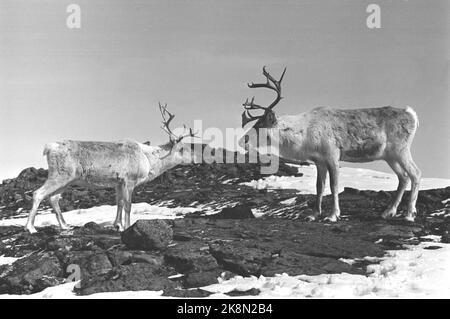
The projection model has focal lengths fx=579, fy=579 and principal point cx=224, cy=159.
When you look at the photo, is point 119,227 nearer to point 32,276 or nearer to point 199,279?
point 32,276

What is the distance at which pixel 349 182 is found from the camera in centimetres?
2236

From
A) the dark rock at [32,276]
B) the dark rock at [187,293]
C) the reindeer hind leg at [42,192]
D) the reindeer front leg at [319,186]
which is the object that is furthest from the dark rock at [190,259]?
the reindeer hind leg at [42,192]

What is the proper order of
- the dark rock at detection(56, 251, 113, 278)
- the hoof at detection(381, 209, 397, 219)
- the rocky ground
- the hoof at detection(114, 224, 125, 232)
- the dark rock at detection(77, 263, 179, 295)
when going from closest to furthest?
the dark rock at detection(77, 263, 179, 295)
the rocky ground
the dark rock at detection(56, 251, 113, 278)
the hoof at detection(381, 209, 397, 219)
the hoof at detection(114, 224, 125, 232)

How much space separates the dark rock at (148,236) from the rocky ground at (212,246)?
22 millimetres

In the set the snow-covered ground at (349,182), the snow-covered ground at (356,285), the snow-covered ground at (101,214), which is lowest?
the snow-covered ground at (101,214)

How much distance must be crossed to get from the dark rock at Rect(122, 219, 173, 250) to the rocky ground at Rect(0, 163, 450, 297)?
0.07 ft

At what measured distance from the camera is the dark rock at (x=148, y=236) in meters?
12.4

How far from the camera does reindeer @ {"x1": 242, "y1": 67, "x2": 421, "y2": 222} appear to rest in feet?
48.3

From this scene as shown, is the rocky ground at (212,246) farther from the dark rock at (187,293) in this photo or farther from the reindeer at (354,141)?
the reindeer at (354,141)

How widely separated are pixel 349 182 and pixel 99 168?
35.7 ft

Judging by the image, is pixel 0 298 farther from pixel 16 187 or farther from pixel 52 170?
pixel 16 187

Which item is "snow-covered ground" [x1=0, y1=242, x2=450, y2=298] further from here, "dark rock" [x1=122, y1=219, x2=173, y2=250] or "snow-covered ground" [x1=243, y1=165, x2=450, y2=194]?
"snow-covered ground" [x1=243, y1=165, x2=450, y2=194]

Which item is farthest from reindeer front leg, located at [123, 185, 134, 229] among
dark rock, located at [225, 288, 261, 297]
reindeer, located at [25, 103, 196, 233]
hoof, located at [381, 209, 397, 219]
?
hoof, located at [381, 209, 397, 219]
